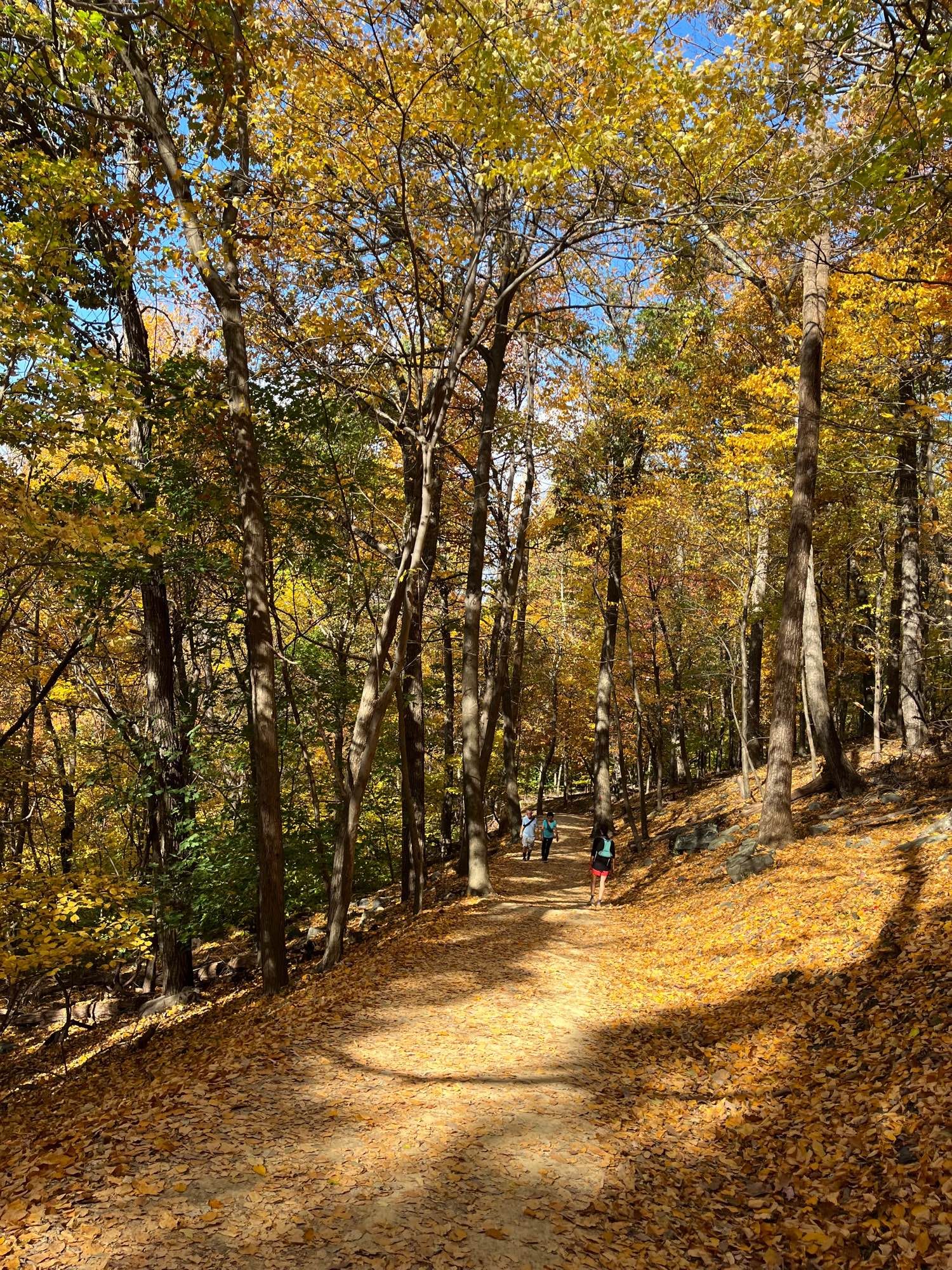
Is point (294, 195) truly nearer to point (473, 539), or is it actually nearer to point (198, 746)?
point (473, 539)

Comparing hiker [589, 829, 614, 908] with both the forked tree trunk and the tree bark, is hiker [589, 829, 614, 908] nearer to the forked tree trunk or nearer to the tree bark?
the forked tree trunk

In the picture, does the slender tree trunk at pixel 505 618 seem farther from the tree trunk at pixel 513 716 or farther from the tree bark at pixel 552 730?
the tree bark at pixel 552 730

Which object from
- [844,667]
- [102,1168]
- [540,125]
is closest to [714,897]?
[102,1168]

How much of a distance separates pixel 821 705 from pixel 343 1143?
35.9 ft

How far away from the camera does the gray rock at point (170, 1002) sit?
11.5m

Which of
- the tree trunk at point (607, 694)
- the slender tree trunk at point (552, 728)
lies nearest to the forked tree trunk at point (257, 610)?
the tree trunk at point (607, 694)

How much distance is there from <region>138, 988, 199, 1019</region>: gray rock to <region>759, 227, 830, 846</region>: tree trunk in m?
9.67

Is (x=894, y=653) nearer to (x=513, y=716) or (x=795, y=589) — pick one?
(x=795, y=589)

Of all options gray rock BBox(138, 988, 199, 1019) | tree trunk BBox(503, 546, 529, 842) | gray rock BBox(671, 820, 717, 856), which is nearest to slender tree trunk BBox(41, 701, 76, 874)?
gray rock BBox(138, 988, 199, 1019)

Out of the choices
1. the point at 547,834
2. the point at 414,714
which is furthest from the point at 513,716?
the point at 414,714

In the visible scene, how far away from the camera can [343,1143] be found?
14.7 ft

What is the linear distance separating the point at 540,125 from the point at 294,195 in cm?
366

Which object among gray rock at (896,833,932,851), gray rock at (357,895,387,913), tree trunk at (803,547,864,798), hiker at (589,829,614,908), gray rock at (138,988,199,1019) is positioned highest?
tree trunk at (803,547,864,798)

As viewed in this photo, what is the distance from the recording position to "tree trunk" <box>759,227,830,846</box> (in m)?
10.7
